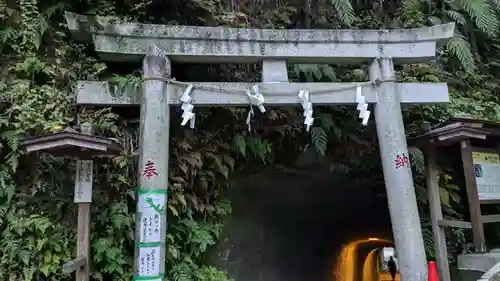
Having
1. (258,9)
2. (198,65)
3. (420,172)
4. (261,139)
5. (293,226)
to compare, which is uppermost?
(258,9)

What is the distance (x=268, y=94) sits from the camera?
638 cm

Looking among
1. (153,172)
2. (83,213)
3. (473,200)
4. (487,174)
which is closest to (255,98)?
(153,172)

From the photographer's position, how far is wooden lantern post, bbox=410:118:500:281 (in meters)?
6.83

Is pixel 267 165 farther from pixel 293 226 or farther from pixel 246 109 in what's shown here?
pixel 293 226

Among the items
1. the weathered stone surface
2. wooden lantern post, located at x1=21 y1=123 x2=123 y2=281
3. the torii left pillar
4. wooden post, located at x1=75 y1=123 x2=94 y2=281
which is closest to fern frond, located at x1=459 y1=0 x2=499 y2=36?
the weathered stone surface

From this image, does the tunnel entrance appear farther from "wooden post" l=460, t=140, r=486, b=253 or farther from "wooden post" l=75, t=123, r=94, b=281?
"wooden post" l=460, t=140, r=486, b=253

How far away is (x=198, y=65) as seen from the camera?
714cm

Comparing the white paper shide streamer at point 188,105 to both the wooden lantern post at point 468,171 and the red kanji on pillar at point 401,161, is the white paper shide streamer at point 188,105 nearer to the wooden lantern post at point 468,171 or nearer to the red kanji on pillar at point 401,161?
the red kanji on pillar at point 401,161

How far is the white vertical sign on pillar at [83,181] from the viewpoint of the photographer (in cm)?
523

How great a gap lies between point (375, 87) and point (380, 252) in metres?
20.5

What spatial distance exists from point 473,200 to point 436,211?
22.2 inches

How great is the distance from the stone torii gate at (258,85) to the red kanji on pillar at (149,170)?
0.01 meters

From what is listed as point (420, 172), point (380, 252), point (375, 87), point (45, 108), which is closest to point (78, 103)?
point (45, 108)

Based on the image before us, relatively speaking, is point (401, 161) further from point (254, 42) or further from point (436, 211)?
point (254, 42)
